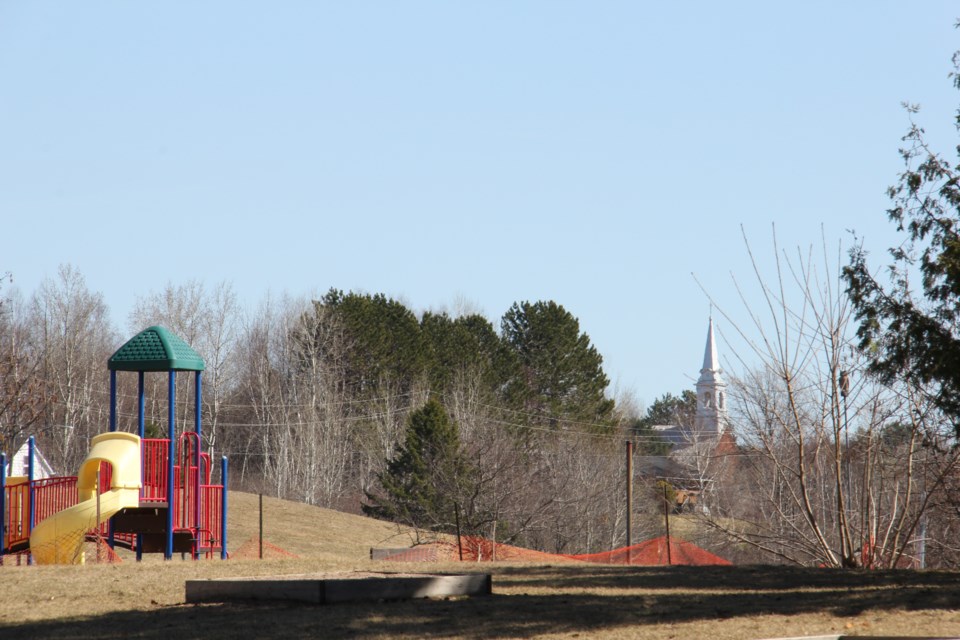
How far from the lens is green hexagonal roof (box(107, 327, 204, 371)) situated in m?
20.2

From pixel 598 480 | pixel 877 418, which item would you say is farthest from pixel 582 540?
pixel 877 418

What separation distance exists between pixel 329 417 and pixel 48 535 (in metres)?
46.6

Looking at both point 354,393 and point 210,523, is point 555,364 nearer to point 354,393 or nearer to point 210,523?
point 354,393

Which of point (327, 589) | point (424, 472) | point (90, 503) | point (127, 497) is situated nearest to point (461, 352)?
point (424, 472)

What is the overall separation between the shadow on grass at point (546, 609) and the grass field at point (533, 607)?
14 mm

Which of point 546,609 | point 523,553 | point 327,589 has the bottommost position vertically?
point 523,553

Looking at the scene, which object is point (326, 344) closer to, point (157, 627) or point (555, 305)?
point (555, 305)

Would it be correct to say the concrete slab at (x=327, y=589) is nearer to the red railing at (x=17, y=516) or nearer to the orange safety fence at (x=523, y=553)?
the red railing at (x=17, y=516)

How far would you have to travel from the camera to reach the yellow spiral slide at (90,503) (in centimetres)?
1889

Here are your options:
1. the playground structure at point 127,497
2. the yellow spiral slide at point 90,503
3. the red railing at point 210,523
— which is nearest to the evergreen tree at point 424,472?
the red railing at point 210,523

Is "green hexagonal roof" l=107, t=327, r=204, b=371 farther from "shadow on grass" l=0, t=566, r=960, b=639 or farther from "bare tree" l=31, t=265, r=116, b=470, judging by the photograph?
"bare tree" l=31, t=265, r=116, b=470

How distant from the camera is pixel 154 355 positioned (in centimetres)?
2041

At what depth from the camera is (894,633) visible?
31.4ft

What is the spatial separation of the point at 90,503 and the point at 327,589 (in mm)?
9017
